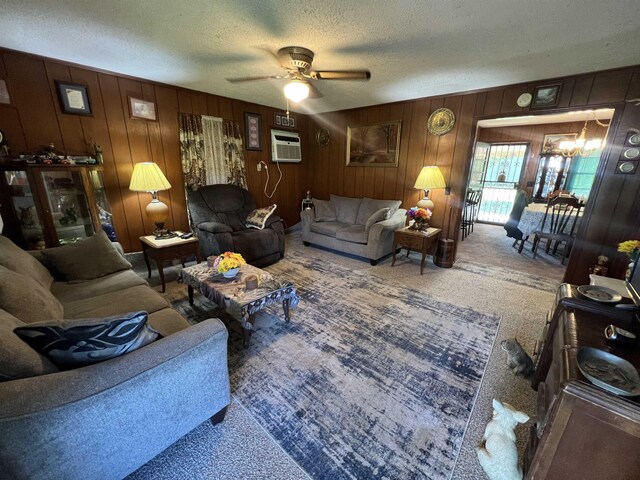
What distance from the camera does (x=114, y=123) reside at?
2891 mm

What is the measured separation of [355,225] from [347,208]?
36 cm

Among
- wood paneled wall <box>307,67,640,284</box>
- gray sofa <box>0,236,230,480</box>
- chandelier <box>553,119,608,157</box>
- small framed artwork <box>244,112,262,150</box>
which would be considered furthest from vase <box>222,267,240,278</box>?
chandelier <box>553,119,608,157</box>

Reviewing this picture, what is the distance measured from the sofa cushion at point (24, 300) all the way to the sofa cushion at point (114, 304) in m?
0.14

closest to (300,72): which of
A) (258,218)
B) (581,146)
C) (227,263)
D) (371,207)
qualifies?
(227,263)

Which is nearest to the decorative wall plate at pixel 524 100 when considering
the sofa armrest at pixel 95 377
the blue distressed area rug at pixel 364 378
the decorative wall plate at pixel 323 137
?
the blue distressed area rug at pixel 364 378

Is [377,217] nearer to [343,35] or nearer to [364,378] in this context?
[343,35]

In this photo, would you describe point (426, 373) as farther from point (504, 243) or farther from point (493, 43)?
point (504, 243)

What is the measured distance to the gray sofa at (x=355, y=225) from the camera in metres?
3.60

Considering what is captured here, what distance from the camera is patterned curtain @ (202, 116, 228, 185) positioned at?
3656 mm

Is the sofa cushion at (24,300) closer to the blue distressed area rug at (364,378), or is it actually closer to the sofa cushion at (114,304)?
the sofa cushion at (114,304)

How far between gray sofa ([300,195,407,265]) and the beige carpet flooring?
0.20 meters

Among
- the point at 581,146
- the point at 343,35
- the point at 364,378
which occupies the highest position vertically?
the point at 343,35

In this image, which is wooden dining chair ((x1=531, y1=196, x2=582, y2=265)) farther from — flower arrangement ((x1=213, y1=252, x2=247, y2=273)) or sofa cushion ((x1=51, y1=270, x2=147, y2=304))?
sofa cushion ((x1=51, y1=270, x2=147, y2=304))

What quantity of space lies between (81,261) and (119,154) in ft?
5.03
